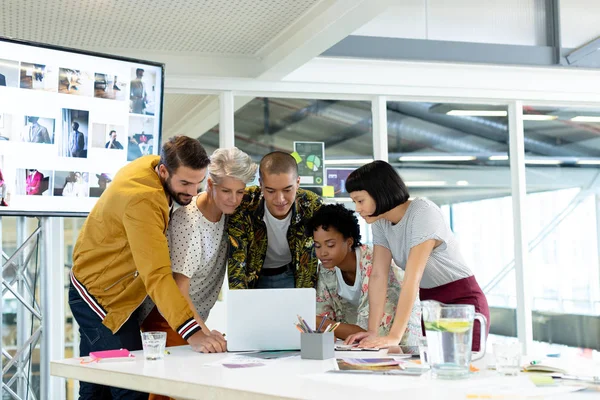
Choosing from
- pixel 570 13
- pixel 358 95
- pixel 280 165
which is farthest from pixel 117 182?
pixel 570 13

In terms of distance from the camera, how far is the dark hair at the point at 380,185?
281 centimetres

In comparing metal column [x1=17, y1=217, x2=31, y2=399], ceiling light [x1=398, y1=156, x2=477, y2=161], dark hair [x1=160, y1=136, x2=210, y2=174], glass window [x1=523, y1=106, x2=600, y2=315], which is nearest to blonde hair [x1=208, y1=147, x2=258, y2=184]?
dark hair [x1=160, y1=136, x2=210, y2=174]

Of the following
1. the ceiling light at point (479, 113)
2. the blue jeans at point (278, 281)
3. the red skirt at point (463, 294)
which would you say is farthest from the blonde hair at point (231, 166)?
the ceiling light at point (479, 113)

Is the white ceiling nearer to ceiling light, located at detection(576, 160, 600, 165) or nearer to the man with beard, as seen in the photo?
the man with beard

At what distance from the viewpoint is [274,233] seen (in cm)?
306

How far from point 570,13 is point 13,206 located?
4.12m

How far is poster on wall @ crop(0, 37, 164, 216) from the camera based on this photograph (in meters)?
3.35

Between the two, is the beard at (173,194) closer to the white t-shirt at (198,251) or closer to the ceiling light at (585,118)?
Answer: the white t-shirt at (198,251)

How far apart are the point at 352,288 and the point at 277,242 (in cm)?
36

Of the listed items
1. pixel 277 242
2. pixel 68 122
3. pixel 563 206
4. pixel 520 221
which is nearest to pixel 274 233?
pixel 277 242

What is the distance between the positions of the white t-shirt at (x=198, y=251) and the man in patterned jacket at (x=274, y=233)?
0.22ft

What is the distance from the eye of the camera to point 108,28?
425 cm

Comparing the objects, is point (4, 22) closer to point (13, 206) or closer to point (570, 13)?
point (13, 206)

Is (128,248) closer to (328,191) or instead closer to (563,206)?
(328,191)
